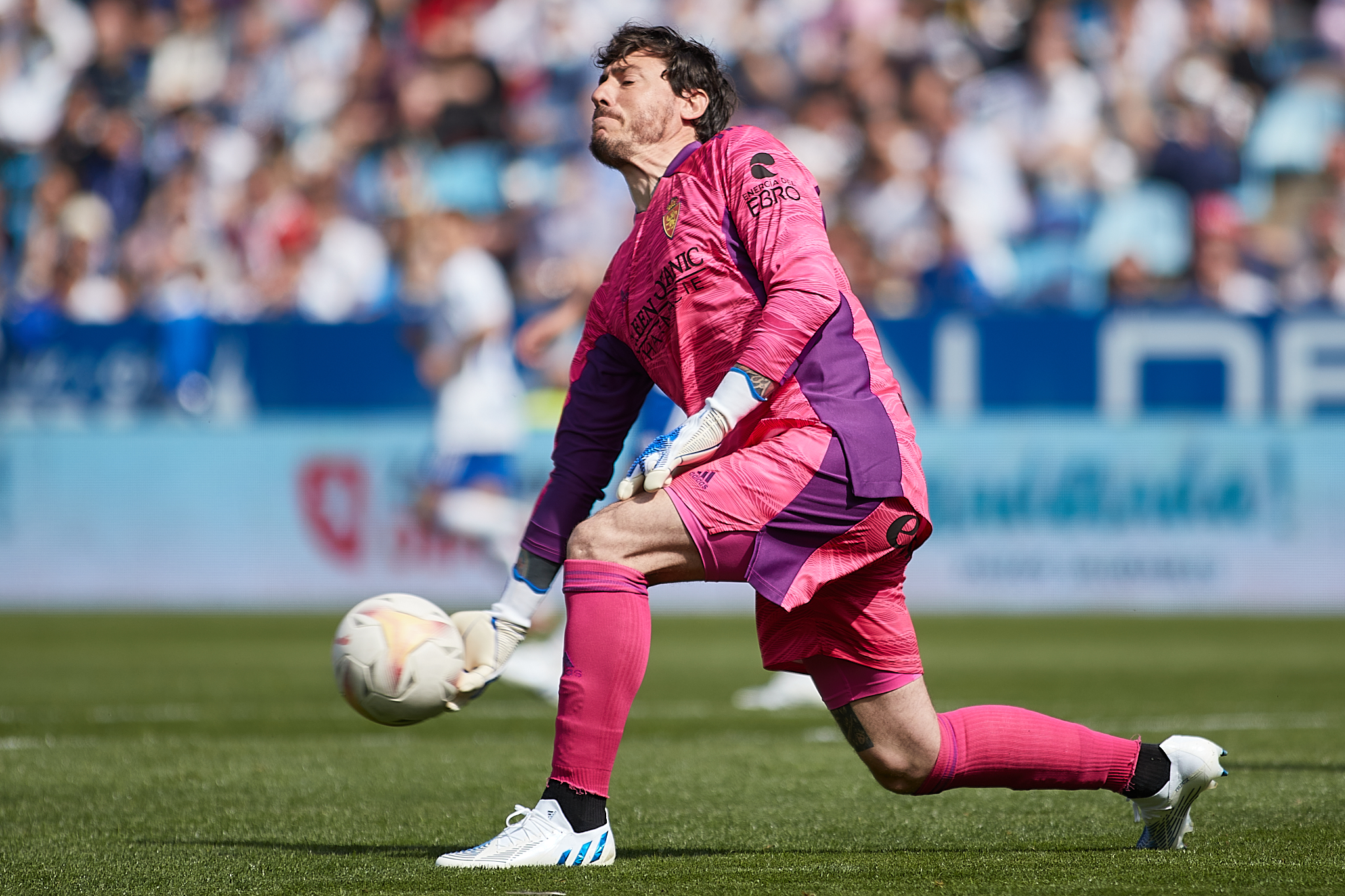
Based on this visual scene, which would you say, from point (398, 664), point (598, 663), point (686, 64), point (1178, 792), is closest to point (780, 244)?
point (686, 64)

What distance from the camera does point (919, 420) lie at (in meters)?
12.2

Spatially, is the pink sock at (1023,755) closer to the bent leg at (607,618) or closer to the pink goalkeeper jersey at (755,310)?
the pink goalkeeper jersey at (755,310)

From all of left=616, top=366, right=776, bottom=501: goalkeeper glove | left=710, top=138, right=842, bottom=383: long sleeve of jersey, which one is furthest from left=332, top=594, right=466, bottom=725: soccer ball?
left=710, top=138, right=842, bottom=383: long sleeve of jersey

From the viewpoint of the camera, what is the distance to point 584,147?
50.9 feet

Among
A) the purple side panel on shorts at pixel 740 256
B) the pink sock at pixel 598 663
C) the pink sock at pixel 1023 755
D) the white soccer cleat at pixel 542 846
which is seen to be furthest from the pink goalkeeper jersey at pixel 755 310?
the white soccer cleat at pixel 542 846

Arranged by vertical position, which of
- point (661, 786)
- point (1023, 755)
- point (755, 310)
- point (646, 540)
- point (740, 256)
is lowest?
point (661, 786)

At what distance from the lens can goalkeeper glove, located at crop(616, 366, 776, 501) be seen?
3.71 m

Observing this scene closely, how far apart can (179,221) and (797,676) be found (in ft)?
28.6

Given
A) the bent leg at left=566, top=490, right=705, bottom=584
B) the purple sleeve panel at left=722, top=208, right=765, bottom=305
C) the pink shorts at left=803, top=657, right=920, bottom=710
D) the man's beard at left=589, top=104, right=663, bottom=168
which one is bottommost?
the pink shorts at left=803, top=657, right=920, bottom=710

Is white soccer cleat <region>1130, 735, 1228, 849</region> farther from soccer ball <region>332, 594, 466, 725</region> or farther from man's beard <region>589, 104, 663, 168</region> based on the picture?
man's beard <region>589, 104, 663, 168</region>

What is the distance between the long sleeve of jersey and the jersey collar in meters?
0.09

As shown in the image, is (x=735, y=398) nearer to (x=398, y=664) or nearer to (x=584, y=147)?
(x=398, y=664)

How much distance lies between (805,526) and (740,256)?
0.65 meters

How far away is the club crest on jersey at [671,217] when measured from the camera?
4.04 metres
